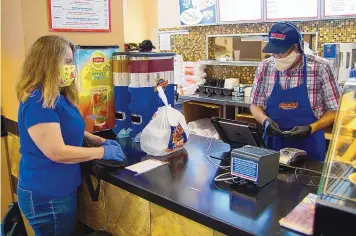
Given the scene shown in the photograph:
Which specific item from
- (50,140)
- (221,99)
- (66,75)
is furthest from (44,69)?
(221,99)

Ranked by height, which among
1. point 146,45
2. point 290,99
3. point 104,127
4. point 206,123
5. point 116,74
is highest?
point 146,45

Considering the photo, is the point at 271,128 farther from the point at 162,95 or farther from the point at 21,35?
the point at 21,35

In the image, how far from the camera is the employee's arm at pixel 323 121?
2.22m

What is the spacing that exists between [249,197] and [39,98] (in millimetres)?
1006

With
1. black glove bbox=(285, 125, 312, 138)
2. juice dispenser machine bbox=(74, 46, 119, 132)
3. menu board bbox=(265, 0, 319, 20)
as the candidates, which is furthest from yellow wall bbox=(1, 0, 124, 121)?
menu board bbox=(265, 0, 319, 20)

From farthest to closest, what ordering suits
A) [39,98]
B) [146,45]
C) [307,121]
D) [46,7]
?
[146,45]
[307,121]
[46,7]
[39,98]

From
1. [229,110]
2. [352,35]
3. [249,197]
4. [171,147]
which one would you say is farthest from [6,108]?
[352,35]

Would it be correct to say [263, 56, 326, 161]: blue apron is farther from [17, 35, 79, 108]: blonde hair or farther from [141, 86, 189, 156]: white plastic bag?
[17, 35, 79, 108]: blonde hair

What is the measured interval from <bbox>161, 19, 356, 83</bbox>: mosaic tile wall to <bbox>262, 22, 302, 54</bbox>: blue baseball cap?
1642 millimetres

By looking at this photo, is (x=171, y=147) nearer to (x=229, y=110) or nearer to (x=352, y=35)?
(x=229, y=110)

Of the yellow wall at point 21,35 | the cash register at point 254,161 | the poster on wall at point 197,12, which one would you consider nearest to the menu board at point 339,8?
the poster on wall at point 197,12

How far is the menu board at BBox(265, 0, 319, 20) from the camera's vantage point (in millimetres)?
3586

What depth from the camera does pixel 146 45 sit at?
9.29 ft

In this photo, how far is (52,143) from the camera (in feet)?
5.18
